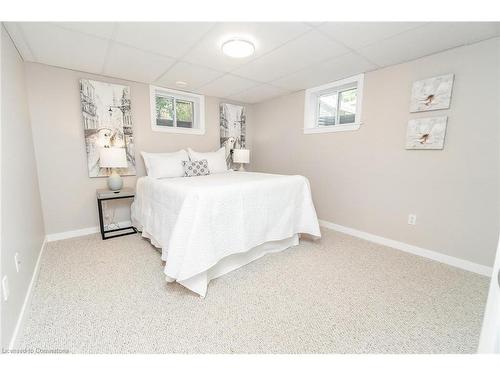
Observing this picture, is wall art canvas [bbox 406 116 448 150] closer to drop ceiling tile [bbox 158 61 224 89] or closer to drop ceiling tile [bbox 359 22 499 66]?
drop ceiling tile [bbox 359 22 499 66]

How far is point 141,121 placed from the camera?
300 centimetres

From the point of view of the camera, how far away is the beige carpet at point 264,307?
1.19 metres

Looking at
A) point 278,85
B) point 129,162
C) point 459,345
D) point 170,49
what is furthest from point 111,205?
point 459,345

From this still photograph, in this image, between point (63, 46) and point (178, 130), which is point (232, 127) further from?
point (63, 46)

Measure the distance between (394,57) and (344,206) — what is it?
1754 mm

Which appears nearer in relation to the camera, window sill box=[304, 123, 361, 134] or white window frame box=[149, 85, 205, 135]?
window sill box=[304, 123, 361, 134]

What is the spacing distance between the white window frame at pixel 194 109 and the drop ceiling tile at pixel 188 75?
6.8 inches

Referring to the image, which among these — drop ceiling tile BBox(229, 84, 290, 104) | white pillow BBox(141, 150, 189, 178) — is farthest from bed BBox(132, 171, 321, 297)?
drop ceiling tile BBox(229, 84, 290, 104)

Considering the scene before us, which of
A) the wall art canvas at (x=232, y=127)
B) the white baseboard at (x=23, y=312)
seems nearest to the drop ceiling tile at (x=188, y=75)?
the wall art canvas at (x=232, y=127)

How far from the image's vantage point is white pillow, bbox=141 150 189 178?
272 cm

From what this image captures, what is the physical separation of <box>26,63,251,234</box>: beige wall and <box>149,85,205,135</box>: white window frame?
0.12m

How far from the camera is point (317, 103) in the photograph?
327cm

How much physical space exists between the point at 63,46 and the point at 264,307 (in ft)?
9.07

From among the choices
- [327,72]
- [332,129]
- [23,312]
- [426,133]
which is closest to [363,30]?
[327,72]
